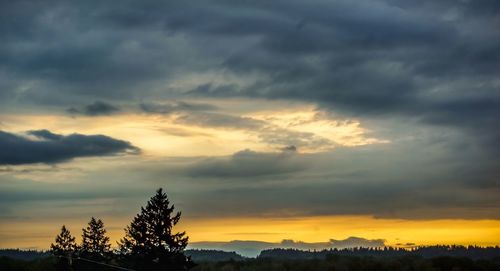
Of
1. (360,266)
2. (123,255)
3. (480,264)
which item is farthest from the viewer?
(360,266)

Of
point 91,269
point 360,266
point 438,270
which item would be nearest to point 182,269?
point 91,269

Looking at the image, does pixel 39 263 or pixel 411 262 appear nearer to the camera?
pixel 411 262

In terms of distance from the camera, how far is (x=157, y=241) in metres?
69.8

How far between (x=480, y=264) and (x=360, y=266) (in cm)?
2386

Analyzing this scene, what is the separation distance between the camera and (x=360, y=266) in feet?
487

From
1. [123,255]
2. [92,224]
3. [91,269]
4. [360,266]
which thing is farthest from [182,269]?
[360,266]

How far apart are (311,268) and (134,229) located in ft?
340

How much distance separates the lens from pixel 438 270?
13250 centimetres

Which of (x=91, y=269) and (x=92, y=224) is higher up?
(x=92, y=224)

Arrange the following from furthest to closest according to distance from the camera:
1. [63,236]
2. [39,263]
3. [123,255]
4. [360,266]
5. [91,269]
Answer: [39,263] → [360,266] → [63,236] → [91,269] → [123,255]

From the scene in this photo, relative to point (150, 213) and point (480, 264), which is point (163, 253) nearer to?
point (150, 213)

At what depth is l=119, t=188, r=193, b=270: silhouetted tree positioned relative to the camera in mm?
69375

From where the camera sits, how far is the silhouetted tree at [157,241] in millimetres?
69375

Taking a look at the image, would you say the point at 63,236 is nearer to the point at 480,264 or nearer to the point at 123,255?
Result: the point at 123,255
